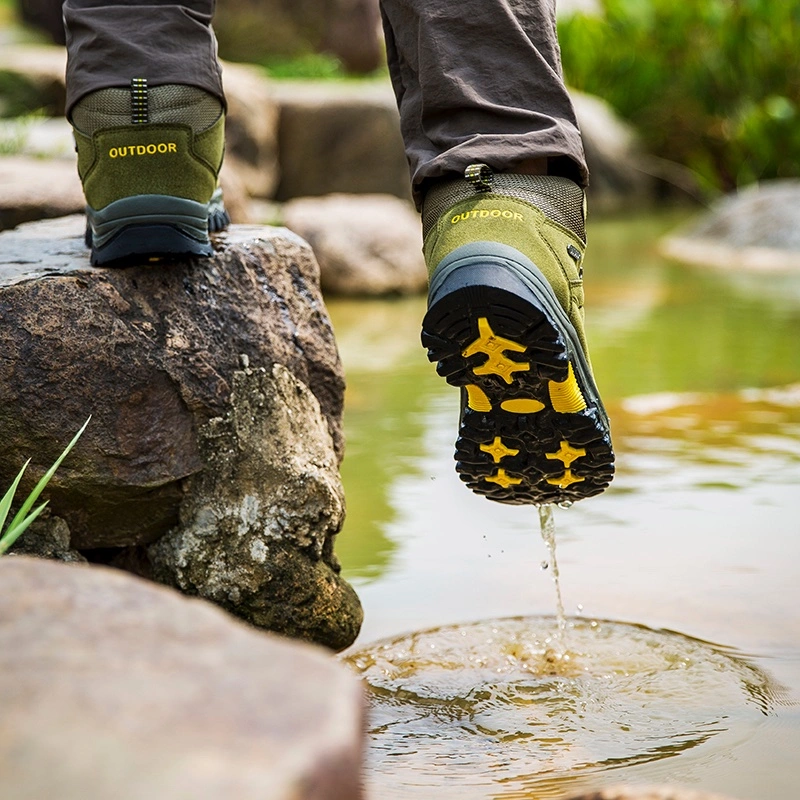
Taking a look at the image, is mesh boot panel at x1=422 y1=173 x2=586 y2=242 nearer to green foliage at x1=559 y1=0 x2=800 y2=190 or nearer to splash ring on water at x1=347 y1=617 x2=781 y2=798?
splash ring on water at x1=347 y1=617 x2=781 y2=798

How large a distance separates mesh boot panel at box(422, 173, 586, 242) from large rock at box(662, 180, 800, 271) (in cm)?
526

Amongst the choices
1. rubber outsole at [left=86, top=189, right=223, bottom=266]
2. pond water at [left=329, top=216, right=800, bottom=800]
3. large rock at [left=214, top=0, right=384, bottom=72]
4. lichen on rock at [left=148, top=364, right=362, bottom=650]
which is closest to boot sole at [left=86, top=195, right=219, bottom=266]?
rubber outsole at [left=86, top=189, right=223, bottom=266]

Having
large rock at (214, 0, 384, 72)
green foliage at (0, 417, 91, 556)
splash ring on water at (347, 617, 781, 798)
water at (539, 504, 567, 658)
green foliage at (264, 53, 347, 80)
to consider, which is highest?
large rock at (214, 0, 384, 72)

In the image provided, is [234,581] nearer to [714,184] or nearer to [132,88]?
[132,88]

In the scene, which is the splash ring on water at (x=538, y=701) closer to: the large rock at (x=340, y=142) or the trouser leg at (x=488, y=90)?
the trouser leg at (x=488, y=90)

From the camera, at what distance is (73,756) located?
76cm

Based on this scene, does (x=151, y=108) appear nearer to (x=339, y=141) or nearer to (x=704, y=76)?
(x=339, y=141)

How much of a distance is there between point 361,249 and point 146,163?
14.2ft

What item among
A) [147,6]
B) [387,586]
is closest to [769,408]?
[387,586]

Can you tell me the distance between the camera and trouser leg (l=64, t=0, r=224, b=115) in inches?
73.8

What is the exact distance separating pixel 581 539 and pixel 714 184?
826cm

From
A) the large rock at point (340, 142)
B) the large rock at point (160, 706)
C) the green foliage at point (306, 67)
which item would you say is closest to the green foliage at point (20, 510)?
the large rock at point (160, 706)

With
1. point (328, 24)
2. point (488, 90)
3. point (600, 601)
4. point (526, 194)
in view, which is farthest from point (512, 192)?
point (328, 24)

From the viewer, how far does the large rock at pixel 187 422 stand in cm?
191
